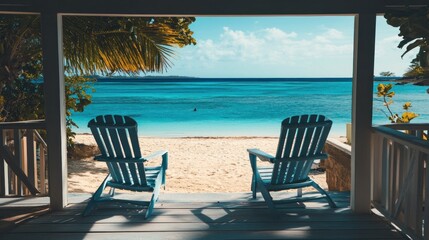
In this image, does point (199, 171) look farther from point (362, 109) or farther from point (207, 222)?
point (362, 109)

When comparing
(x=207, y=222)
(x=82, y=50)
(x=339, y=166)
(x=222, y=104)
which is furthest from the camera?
(x=222, y=104)

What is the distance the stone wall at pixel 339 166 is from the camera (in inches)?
239

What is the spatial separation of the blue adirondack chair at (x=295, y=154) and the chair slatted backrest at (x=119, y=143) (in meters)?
1.04

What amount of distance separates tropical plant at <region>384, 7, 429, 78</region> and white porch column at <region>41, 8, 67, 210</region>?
8.58ft

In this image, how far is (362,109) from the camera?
3.72 metres

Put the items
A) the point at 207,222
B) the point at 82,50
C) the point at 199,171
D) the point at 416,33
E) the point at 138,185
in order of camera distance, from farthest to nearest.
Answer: the point at 199,171, the point at 82,50, the point at 138,185, the point at 207,222, the point at 416,33

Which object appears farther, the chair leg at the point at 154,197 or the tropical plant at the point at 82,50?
the tropical plant at the point at 82,50

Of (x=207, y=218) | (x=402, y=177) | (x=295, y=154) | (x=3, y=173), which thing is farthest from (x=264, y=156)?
(x=3, y=173)

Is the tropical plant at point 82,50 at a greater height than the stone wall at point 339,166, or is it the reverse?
the tropical plant at point 82,50

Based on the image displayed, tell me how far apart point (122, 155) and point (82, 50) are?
8.99 ft

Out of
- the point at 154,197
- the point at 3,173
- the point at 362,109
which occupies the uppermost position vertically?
the point at 362,109

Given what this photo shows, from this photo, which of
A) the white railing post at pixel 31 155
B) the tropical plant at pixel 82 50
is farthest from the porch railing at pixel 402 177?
the tropical plant at pixel 82 50

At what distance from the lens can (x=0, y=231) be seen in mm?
3371

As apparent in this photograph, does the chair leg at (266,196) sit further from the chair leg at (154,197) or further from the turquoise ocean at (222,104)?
the turquoise ocean at (222,104)
